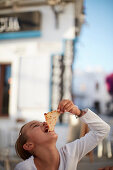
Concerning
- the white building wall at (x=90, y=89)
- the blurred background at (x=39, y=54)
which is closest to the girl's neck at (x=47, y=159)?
the blurred background at (x=39, y=54)

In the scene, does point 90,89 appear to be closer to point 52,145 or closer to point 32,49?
point 32,49

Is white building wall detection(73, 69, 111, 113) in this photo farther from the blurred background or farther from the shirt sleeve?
the shirt sleeve

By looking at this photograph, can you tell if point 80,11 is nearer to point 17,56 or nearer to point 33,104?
point 17,56

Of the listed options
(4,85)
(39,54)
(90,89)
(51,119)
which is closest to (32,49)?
(39,54)

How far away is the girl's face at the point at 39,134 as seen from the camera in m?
1.20

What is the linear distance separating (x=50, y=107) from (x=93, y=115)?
3142mm

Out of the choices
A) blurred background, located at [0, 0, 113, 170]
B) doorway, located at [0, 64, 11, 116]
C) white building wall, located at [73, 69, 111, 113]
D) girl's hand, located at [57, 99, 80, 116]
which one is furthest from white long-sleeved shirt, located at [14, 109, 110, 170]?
white building wall, located at [73, 69, 111, 113]

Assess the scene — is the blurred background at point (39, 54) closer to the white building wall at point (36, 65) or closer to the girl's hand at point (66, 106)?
the white building wall at point (36, 65)

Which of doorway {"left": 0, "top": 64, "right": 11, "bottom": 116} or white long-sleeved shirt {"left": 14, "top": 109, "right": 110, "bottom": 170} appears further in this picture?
doorway {"left": 0, "top": 64, "right": 11, "bottom": 116}

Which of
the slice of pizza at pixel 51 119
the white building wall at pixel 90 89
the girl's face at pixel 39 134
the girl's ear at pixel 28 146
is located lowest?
the white building wall at pixel 90 89

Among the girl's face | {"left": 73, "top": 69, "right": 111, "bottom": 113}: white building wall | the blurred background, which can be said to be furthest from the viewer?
{"left": 73, "top": 69, "right": 111, "bottom": 113}: white building wall

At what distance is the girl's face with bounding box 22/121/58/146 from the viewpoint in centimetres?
120

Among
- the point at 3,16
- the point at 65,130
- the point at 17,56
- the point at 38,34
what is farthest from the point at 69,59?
the point at 3,16

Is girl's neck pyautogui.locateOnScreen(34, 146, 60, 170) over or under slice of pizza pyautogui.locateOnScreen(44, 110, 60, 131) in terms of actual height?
under
